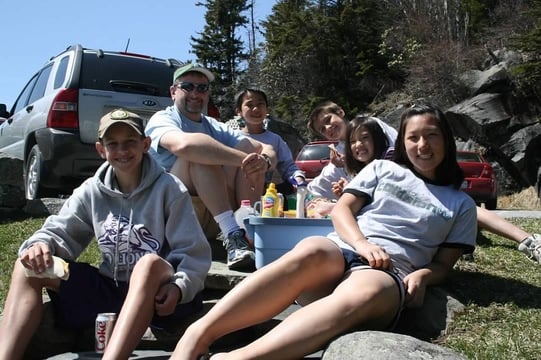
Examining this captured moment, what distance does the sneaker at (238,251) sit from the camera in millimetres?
3479

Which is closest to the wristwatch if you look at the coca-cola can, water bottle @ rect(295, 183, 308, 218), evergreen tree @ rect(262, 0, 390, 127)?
water bottle @ rect(295, 183, 308, 218)

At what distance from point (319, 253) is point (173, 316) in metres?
0.82

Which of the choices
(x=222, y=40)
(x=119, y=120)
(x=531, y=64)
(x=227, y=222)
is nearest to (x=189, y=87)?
(x=227, y=222)

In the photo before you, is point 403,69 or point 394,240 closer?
point 394,240

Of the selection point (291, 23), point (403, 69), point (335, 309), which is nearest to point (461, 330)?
point (335, 309)

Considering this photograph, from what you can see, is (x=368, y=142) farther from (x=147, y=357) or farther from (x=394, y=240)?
(x=147, y=357)

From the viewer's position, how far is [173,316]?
9.40ft

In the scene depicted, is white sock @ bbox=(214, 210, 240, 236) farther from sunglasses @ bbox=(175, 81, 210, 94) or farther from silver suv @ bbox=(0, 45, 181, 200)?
silver suv @ bbox=(0, 45, 181, 200)

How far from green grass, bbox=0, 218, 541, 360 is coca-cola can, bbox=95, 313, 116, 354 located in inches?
54.8

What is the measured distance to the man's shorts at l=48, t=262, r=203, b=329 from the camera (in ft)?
9.39

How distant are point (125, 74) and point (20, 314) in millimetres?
4336

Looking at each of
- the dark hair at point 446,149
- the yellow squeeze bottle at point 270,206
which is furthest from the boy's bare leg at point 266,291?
the yellow squeeze bottle at point 270,206

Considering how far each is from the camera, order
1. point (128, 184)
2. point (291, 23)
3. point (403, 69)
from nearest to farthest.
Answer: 1. point (128, 184)
2. point (403, 69)
3. point (291, 23)

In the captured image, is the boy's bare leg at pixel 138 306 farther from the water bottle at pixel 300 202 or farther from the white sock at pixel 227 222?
the water bottle at pixel 300 202
